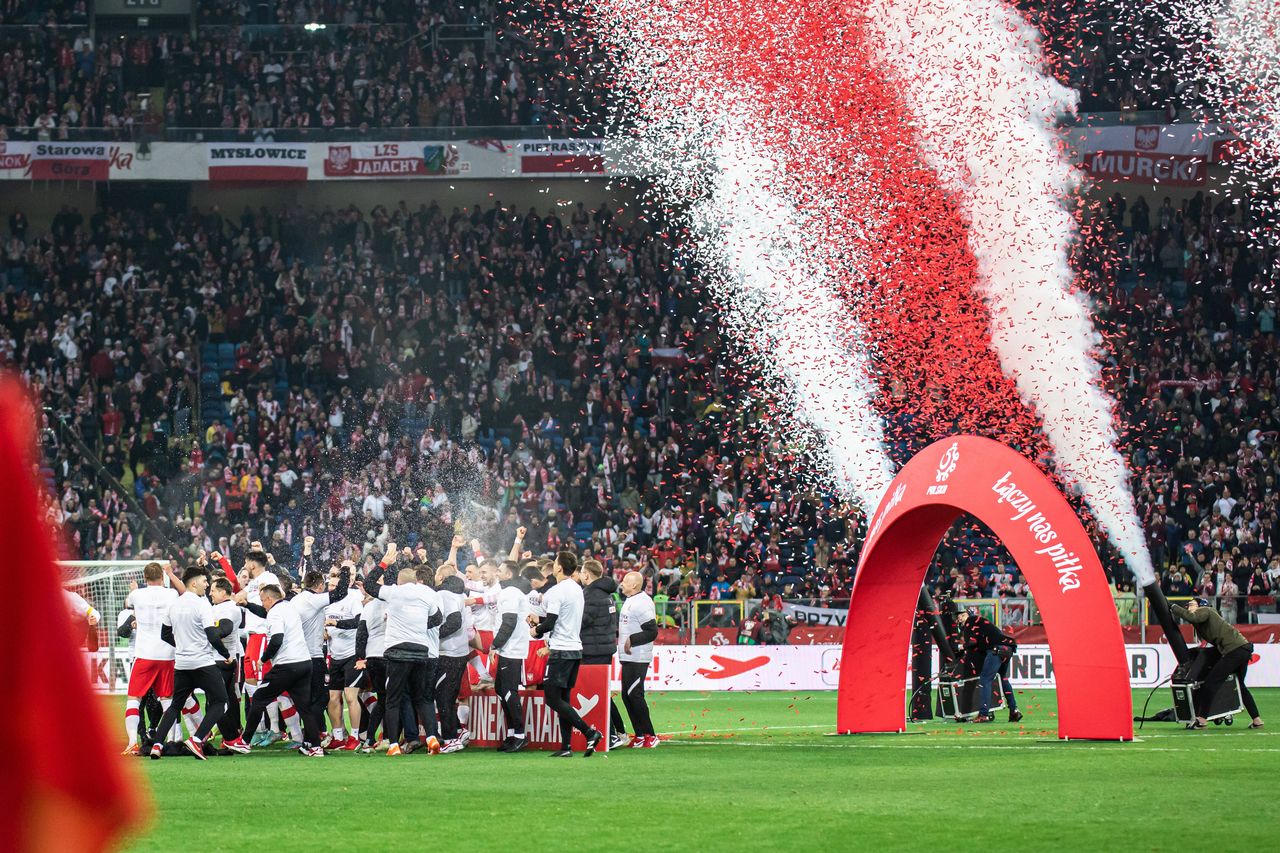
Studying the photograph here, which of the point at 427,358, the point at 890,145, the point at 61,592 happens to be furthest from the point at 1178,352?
the point at 61,592

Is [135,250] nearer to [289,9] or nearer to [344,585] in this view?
[289,9]

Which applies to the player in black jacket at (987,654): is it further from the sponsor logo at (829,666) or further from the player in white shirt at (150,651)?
the player in white shirt at (150,651)

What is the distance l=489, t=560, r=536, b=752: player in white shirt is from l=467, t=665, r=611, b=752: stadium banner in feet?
0.47

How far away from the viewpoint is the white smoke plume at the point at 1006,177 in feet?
88.6

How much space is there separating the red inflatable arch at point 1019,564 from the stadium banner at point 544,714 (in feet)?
10.8

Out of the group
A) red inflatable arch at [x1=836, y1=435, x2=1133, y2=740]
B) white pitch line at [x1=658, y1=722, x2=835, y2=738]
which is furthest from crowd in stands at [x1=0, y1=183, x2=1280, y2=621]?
red inflatable arch at [x1=836, y1=435, x2=1133, y2=740]

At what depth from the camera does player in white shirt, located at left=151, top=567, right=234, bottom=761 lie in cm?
1688

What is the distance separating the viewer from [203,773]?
1577cm

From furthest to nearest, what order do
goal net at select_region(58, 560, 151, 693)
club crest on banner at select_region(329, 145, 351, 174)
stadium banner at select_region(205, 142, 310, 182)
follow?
1. club crest on banner at select_region(329, 145, 351, 174)
2. stadium banner at select_region(205, 142, 310, 182)
3. goal net at select_region(58, 560, 151, 693)

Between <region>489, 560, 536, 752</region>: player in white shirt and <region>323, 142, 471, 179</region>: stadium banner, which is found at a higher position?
<region>323, 142, 471, 179</region>: stadium banner

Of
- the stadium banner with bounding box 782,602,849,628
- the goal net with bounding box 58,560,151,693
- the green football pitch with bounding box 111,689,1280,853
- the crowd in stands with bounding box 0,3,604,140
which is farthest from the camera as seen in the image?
the crowd in stands with bounding box 0,3,604,140

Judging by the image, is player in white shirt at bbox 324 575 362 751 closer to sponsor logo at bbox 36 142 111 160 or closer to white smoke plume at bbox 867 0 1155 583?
white smoke plume at bbox 867 0 1155 583

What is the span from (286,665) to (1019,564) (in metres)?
7.44

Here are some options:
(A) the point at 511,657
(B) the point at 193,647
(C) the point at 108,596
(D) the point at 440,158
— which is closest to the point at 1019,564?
(A) the point at 511,657
